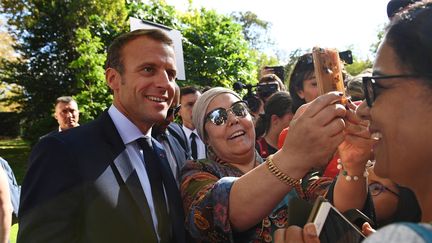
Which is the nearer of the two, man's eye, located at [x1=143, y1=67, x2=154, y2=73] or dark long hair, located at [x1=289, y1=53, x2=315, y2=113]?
man's eye, located at [x1=143, y1=67, x2=154, y2=73]

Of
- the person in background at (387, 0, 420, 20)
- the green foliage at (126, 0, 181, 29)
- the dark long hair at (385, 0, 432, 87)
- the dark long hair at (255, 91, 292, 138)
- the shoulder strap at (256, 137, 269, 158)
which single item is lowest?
the shoulder strap at (256, 137, 269, 158)

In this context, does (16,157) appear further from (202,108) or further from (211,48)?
(202,108)

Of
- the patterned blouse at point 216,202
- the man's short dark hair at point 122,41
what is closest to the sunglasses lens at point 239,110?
the patterned blouse at point 216,202

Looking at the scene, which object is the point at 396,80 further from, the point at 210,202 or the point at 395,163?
the point at 210,202

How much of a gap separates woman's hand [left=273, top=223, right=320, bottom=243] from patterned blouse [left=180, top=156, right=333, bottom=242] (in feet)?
1.33

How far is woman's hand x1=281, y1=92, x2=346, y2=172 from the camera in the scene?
143 centimetres

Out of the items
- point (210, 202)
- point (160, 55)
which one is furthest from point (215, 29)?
point (210, 202)

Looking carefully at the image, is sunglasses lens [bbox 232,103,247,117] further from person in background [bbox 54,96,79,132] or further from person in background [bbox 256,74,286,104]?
person in background [bbox 54,96,79,132]

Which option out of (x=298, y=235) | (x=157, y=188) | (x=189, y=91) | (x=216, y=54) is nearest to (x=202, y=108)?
(x=157, y=188)

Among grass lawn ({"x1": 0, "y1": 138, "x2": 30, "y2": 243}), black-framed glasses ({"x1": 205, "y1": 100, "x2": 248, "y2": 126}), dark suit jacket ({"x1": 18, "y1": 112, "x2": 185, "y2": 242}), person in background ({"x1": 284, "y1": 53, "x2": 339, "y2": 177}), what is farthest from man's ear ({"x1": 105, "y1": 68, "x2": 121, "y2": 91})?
grass lawn ({"x1": 0, "y1": 138, "x2": 30, "y2": 243})

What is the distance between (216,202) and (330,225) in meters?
0.61

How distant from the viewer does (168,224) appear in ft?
6.87

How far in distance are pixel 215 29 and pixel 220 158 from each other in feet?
33.3

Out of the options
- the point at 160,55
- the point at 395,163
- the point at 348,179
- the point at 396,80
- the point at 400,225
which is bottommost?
the point at 348,179
